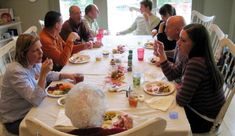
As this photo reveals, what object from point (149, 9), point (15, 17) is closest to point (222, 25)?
point (149, 9)

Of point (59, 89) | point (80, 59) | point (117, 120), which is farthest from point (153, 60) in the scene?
point (117, 120)

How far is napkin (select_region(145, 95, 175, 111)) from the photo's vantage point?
5.07 feet

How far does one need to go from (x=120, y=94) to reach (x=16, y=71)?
2.37 feet

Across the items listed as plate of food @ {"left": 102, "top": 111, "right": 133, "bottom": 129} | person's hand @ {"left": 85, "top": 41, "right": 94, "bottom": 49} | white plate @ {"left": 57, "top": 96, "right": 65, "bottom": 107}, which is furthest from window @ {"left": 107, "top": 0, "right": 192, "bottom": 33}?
plate of food @ {"left": 102, "top": 111, "right": 133, "bottom": 129}

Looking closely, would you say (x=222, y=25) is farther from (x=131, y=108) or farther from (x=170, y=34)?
(x=131, y=108)

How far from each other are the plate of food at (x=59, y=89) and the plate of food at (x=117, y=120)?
0.44 meters

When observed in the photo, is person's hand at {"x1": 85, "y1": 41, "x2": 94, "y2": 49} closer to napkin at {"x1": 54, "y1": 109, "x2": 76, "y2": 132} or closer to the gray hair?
napkin at {"x1": 54, "y1": 109, "x2": 76, "y2": 132}

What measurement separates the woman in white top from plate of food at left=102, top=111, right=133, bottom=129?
19.5 inches

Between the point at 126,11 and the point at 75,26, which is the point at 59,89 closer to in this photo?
the point at 75,26

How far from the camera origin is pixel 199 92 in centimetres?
164

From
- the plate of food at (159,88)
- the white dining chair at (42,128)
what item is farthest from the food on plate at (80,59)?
the white dining chair at (42,128)

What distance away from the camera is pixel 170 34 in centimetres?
243

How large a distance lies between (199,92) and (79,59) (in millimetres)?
1275

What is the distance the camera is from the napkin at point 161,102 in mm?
1546
